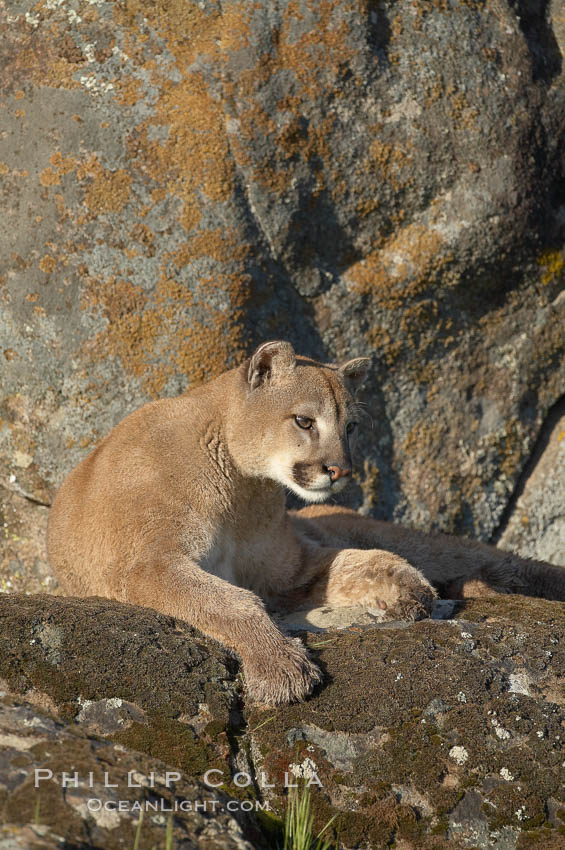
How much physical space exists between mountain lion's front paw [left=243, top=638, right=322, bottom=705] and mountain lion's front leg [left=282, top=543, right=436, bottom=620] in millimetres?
1290

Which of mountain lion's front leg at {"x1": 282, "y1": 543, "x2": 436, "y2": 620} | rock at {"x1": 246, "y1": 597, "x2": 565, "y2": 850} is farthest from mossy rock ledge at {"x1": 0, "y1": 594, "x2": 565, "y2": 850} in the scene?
mountain lion's front leg at {"x1": 282, "y1": 543, "x2": 436, "y2": 620}

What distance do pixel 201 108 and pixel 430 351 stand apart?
129 inches

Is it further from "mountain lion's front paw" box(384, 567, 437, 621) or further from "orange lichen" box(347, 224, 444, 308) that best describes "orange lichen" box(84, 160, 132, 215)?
"mountain lion's front paw" box(384, 567, 437, 621)

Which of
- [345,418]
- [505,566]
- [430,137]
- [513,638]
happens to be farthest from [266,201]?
[513,638]

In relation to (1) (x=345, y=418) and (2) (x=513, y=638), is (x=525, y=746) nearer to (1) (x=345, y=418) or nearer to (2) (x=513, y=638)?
(2) (x=513, y=638)

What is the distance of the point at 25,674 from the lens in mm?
4594

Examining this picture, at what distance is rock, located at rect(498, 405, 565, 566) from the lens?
9492 millimetres

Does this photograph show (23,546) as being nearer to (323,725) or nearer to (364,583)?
(364,583)

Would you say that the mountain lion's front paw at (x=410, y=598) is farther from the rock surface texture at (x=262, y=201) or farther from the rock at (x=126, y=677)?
the rock surface texture at (x=262, y=201)

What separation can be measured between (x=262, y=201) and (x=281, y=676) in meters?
4.94

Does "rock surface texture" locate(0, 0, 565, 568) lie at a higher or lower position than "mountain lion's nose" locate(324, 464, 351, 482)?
higher

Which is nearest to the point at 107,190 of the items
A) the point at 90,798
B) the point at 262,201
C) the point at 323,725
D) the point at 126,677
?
the point at 262,201

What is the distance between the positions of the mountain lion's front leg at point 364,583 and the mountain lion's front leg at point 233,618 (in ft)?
3.87

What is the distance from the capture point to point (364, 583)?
268 inches
